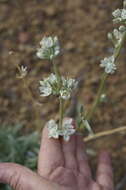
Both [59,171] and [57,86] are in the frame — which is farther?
[59,171]

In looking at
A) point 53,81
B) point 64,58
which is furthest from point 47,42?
point 64,58

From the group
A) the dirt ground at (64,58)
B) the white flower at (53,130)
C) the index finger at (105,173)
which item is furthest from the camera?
the dirt ground at (64,58)

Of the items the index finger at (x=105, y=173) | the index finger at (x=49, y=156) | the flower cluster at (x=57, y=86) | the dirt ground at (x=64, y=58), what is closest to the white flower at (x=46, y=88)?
the flower cluster at (x=57, y=86)

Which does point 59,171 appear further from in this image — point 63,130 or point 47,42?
point 47,42

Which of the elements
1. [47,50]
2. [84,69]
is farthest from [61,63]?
[47,50]

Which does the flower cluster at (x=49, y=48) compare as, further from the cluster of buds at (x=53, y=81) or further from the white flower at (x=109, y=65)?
the white flower at (x=109, y=65)

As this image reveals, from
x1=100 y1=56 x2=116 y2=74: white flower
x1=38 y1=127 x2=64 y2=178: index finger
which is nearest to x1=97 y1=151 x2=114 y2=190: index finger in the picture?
x1=38 y1=127 x2=64 y2=178: index finger

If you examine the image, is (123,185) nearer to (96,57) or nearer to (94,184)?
(94,184)
